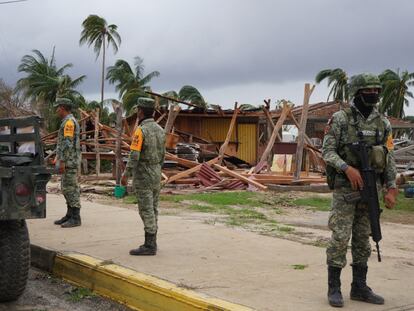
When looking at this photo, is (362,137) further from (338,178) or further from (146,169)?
(146,169)

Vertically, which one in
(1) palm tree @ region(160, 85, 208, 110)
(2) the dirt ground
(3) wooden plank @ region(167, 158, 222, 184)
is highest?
(1) palm tree @ region(160, 85, 208, 110)

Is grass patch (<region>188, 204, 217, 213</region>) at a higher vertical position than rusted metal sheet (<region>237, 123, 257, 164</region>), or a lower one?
lower

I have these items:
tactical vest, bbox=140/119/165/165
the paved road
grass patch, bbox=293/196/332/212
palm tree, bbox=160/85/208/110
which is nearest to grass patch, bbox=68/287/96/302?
the paved road

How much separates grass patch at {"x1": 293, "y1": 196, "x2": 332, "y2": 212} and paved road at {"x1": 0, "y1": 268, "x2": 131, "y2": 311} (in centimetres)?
694

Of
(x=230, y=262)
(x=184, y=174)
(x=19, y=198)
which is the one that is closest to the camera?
(x=19, y=198)

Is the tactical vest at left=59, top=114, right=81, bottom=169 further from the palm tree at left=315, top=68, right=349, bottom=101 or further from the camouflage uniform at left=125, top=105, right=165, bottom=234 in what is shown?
the palm tree at left=315, top=68, right=349, bottom=101

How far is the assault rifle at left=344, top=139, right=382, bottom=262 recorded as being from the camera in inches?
171

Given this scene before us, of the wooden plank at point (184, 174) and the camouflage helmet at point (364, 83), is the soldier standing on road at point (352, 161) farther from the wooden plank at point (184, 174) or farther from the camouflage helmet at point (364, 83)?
the wooden plank at point (184, 174)

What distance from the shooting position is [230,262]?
6.14 meters

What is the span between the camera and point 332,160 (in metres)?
4.39

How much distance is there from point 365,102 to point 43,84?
30.8 m

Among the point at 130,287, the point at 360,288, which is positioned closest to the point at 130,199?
the point at 130,287

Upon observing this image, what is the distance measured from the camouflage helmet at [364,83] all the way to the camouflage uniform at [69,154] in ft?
15.1

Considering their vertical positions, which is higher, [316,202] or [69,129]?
[69,129]
